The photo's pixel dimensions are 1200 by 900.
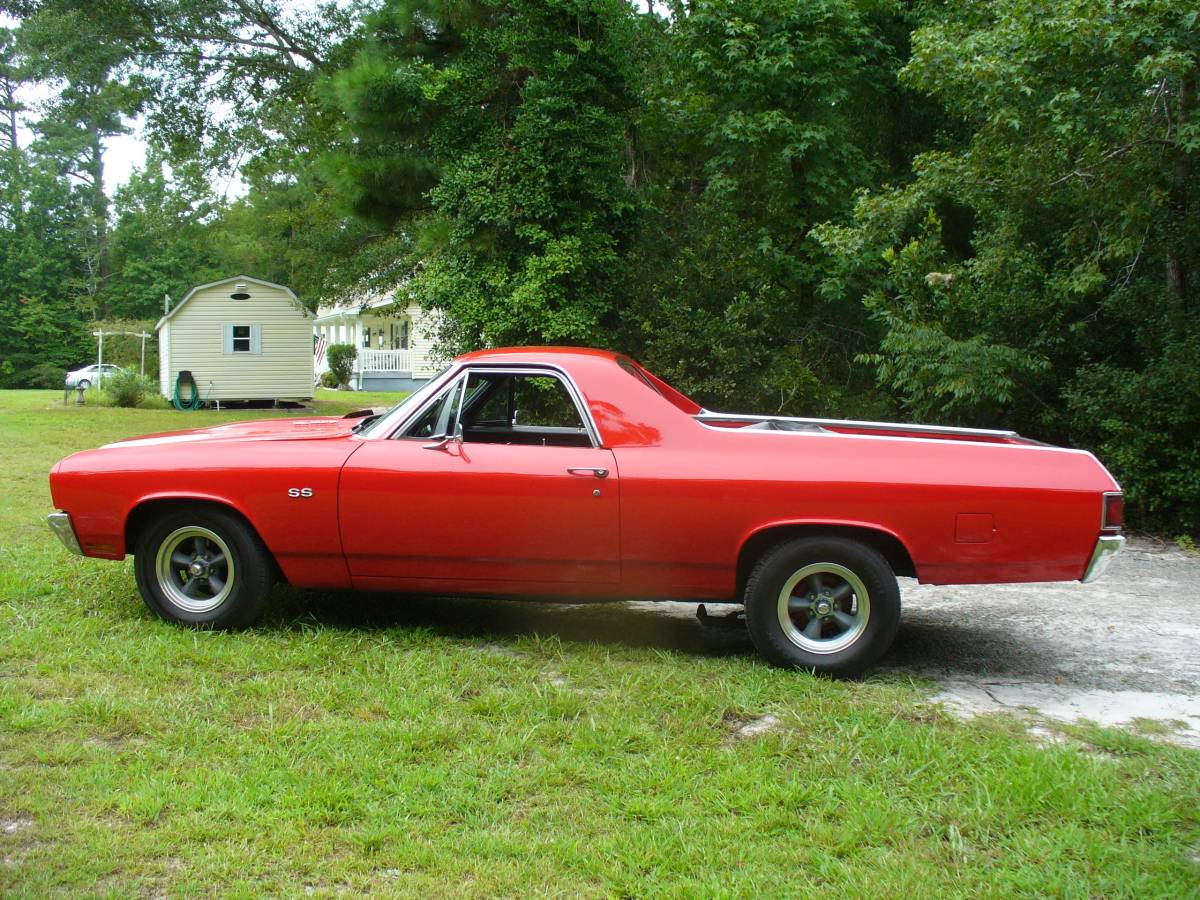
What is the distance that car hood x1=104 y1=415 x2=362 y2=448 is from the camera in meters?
5.73

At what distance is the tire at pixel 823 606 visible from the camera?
4938 mm

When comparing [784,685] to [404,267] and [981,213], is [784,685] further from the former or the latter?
[404,267]

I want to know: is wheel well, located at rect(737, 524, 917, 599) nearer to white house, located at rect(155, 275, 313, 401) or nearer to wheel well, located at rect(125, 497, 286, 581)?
wheel well, located at rect(125, 497, 286, 581)

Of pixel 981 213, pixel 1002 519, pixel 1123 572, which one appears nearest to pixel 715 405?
pixel 981 213

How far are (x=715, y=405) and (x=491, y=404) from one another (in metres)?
7.86

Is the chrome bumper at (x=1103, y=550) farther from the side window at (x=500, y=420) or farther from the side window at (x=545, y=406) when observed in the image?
the side window at (x=545, y=406)

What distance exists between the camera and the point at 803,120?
48.2 ft

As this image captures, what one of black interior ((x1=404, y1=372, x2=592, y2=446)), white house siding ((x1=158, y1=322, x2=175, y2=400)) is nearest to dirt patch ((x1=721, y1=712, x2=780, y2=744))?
black interior ((x1=404, y1=372, x2=592, y2=446))

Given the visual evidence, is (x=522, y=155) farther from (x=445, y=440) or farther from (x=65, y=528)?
(x=65, y=528)

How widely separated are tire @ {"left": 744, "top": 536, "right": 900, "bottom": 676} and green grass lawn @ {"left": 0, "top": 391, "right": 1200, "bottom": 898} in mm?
131

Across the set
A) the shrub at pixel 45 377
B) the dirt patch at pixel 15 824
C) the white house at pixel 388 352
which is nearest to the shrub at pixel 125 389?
the white house at pixel 388 352

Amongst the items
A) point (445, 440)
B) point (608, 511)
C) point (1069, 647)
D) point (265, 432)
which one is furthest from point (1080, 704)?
point (265, 432)

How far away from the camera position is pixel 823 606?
503 centimetres

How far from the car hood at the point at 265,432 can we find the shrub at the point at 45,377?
44874 millimetres
